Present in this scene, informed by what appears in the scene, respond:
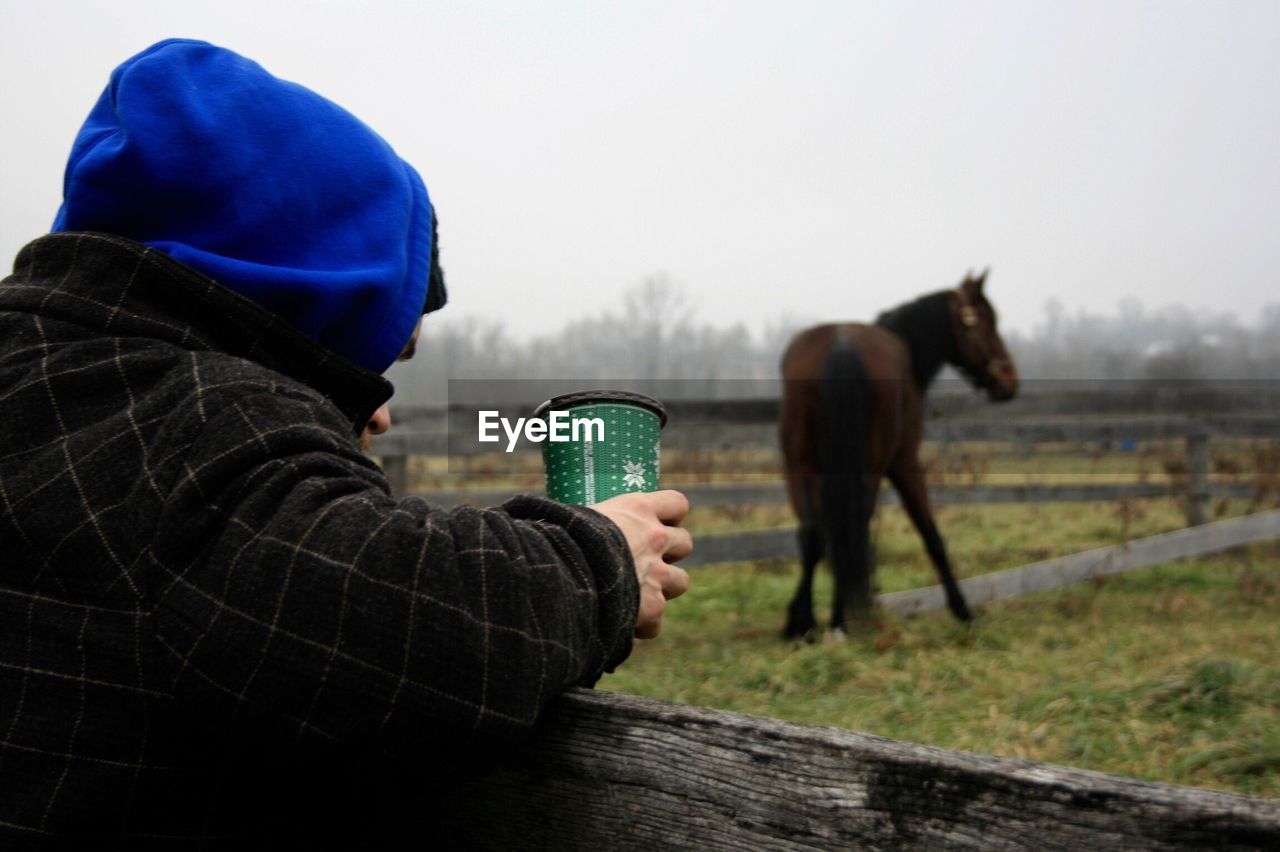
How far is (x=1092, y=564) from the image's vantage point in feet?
19.7

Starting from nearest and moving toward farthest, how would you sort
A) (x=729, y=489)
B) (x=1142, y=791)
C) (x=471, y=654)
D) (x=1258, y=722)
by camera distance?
(x=1142, y=791) < (x=471, y=654) < (x=1258, y=722) < (x=729, y=489)

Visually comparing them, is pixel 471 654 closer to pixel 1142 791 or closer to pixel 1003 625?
pixel 1142 791

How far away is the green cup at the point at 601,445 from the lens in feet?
3.47

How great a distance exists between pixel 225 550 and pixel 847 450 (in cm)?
459

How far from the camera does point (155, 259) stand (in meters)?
0.82

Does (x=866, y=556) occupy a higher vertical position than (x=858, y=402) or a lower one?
lower

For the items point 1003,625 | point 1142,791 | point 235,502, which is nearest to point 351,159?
point 235,502

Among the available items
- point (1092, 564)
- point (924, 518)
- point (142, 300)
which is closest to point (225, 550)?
point (142, 300)

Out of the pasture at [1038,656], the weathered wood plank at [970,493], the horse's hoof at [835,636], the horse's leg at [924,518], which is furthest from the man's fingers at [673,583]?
the weathered wood plank at [970,493]

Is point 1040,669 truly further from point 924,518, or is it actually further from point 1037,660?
point 924,518

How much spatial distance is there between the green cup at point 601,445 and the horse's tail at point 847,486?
13.4 ft

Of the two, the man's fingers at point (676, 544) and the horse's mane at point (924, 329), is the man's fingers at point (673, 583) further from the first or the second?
the horse's mane at point (924, 329)

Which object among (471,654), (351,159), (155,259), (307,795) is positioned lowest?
(307,795)

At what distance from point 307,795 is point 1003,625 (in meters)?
5.10
